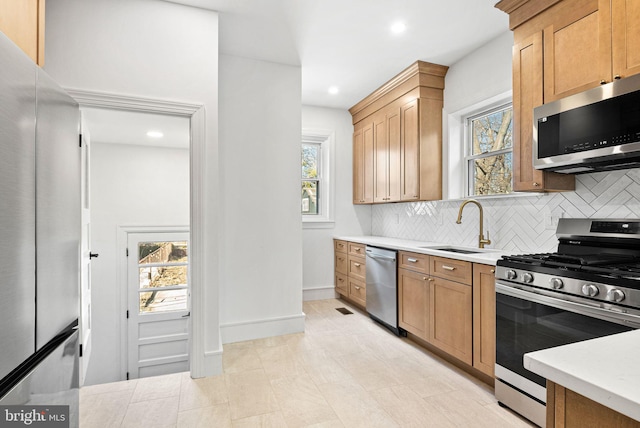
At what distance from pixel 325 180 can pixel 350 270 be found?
1421 mm

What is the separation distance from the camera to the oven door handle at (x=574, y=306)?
146 centimetres

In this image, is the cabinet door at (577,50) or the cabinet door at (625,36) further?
the cabinet door at (577,50)

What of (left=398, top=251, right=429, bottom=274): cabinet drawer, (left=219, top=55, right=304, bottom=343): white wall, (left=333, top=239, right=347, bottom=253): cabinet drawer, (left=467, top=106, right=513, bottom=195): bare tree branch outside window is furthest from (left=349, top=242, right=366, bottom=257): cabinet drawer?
(left=467, top=106, right=513, bottom=195): bare tree branch outside window

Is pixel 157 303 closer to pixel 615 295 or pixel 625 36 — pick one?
pixel 615 295

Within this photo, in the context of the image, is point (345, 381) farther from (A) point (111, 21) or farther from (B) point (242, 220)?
(A) point (111, 21)

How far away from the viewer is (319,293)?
186 inches

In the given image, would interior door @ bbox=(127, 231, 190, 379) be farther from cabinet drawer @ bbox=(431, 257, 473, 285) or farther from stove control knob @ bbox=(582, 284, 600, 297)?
stove control knob @ bbox=(582, 284, 600, 297)

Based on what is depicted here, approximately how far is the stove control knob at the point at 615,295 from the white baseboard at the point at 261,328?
2.58 meters

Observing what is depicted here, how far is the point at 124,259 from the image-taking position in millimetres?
3977

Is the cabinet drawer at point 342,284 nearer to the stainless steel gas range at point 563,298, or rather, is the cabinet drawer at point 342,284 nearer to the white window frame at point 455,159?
the white window frame at point 455,159

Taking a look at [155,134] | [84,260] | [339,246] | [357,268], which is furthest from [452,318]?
[155,134]

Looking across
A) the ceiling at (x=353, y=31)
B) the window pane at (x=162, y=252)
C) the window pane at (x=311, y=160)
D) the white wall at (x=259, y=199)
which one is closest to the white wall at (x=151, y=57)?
the ceiling at (x=353, y=31)

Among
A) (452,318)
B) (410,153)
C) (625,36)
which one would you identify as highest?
(625,36)

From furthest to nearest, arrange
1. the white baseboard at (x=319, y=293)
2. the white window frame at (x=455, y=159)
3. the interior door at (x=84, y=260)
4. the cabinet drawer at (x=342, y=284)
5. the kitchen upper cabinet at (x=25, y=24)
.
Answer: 1. the white baseboard at (x=319, y=293)
2. the cabinet drawer at (x=342, y=284)
3. the white window frame at (x=455, y=159)
4. the interior door at (x=84, y=260)
5. the kitchen upper cabinet at (x=25, y=24)
